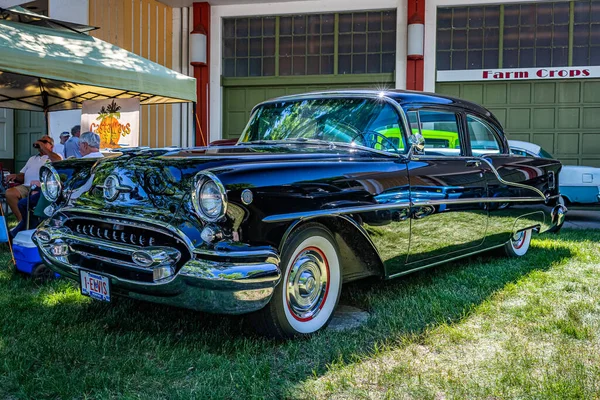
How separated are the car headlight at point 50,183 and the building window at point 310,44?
8734mm

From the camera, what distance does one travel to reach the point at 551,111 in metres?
11.1

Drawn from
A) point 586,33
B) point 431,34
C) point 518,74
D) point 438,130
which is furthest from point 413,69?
point 438,130

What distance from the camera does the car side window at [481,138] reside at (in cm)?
470

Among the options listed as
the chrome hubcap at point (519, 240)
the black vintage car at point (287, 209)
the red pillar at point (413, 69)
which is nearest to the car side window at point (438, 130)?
the black vintage car at point (287, 209)

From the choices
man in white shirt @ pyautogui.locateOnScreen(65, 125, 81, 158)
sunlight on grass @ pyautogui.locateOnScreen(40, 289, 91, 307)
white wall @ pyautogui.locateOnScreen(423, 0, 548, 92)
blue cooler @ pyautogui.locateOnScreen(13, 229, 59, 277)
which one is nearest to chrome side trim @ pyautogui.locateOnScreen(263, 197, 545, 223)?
sunlight on grass @ pyautogui.locateOnScreen(40, 289, 91, 307)

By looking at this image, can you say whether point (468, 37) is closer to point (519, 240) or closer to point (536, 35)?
point (536, 35)

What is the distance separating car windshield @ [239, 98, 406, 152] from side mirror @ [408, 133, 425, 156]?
0.06 metres

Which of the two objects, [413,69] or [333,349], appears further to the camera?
[413,69]

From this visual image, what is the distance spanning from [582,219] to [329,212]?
7.31m

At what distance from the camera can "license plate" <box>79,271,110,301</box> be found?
3.08m

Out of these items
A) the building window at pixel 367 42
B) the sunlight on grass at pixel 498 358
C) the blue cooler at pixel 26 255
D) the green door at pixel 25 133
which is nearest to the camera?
the sunlight on grass at pixel 498 358

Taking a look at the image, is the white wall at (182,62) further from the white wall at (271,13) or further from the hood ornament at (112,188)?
the hood ornament at (112,188)

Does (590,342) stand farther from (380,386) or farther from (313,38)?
(313,38)

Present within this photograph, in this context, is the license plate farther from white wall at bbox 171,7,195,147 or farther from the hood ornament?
white wall at bbox 171,7,195,147
